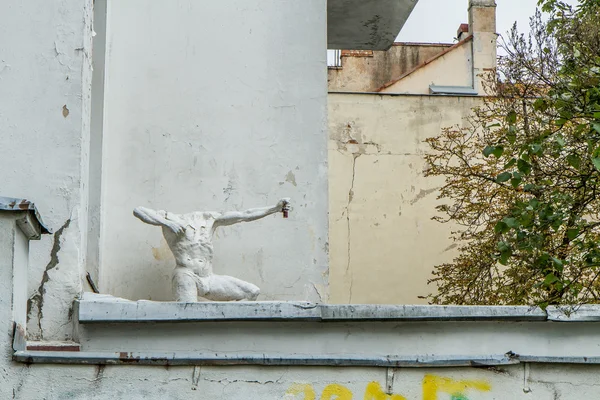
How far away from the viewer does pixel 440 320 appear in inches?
348

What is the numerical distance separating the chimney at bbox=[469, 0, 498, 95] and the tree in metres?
4.16

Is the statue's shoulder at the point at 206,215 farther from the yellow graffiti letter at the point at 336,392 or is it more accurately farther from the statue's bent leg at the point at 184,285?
A: the yellow graffiti letter at the point at 336,392

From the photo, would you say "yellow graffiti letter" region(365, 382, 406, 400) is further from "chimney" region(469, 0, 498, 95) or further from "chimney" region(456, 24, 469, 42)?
"chimney" region(456, 24, 469, 42)

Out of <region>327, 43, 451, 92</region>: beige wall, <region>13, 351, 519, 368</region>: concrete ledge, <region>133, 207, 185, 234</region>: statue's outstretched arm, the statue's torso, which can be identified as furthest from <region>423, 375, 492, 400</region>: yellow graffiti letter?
<region>327, 43, 451, 92</region>: beige wall

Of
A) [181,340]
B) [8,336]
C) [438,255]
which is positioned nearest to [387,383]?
[181,340]

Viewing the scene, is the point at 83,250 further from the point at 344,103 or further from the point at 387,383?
the point at 344,103

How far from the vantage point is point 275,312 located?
8.72 m

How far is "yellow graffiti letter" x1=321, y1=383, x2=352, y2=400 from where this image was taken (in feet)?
24.7

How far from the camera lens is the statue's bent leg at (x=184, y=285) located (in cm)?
988

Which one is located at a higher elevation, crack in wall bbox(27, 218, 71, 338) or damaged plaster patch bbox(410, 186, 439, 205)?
damaged plaster patch bbox(410, 186, 439, 205)

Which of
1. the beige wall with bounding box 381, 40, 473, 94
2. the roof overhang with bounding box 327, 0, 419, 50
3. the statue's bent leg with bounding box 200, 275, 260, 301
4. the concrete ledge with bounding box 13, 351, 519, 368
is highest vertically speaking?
the beige wall with bounding box 381, 40, 473, 94

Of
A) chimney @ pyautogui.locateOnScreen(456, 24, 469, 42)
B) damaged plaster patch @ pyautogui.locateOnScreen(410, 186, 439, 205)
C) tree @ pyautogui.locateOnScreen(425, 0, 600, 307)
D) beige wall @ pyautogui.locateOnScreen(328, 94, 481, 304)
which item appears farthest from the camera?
chimney @ pyautogui.locateOnScreen(456, 24, 469, 42)

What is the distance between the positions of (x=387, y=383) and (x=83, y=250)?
2837 millimetres

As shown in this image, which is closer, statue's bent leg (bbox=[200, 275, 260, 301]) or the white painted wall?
statue's bent leg (bbox=[200, 275, 260, 301])
